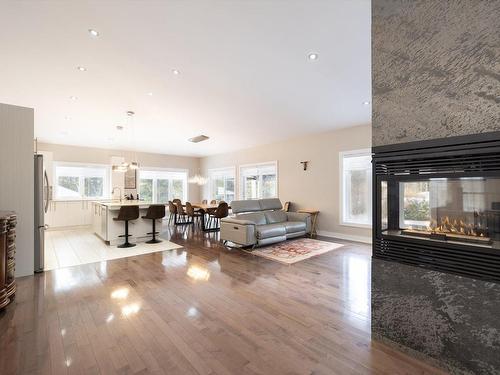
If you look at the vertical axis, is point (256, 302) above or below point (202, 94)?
below

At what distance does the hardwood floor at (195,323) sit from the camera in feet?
5.85

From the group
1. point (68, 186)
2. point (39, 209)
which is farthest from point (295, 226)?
point (68, 186)

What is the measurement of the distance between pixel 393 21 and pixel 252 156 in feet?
23.3

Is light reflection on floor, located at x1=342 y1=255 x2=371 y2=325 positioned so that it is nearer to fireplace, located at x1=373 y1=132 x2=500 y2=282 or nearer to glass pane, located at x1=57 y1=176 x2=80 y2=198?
fireplace, located at x1=373 y1=132 x2=500 y2=282

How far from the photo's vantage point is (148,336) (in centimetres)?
213

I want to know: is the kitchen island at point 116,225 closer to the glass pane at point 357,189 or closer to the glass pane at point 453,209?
the glass pane at point 357,189

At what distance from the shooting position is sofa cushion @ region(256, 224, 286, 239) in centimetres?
532

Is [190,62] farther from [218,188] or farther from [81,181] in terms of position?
[218,188]

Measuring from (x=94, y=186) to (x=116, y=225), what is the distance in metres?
4.20

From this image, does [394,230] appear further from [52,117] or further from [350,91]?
[52,117]

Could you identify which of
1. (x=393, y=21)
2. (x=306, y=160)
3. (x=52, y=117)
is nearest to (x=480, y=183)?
(x=393, y=21)

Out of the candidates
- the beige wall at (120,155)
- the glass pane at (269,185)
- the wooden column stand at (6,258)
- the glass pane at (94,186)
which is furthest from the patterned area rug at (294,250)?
the glass pane at (94,186)

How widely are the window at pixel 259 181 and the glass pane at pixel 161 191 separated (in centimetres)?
353

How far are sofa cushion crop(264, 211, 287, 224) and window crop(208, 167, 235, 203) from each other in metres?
3.77
